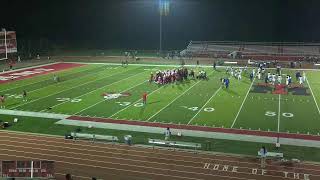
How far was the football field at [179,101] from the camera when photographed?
22547mm

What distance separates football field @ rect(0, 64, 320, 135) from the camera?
22.5 m

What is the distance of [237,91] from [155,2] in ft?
134

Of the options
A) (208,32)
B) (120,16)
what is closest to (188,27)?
(208,32)

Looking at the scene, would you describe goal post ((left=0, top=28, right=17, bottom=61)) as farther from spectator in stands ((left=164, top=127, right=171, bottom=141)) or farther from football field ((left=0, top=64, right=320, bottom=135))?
spectator in stands ((left=164, top=127, right=171, bottom=141))

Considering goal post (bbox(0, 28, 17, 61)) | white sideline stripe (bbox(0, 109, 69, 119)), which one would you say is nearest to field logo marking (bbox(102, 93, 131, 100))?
white sideline stripe (bbox(0, 109, 69, 119))

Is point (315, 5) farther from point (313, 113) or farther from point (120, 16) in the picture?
point (313, 113)

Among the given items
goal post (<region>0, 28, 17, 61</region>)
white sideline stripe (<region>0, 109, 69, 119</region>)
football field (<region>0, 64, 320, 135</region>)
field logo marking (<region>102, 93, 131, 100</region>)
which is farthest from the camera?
goal post (<region>0, 28, 17, 61</region>)

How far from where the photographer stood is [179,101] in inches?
→ 1065

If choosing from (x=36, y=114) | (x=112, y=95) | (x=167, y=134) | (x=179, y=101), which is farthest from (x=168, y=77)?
(x=167, y=134)

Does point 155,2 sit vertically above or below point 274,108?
above

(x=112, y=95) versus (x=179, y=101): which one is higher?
(x=112, y=95)

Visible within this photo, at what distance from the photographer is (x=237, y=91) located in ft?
99.8

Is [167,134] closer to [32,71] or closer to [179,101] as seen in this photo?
[179,101]

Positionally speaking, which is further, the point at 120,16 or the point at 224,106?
→ the point at 120,16
